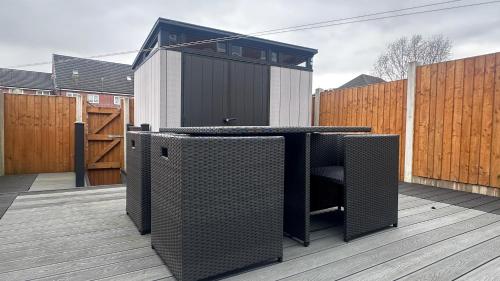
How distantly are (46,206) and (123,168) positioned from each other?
10.5 ft

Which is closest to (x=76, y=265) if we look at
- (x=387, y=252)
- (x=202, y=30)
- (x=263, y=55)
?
(x=387, y=252)

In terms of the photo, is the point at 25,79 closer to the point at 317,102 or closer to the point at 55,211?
the point at 317,102

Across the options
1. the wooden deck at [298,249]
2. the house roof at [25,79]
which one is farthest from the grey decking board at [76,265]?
the house roof at [25,79]

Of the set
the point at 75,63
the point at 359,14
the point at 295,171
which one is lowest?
the point at 295,171

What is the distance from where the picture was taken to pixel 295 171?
72.5 inches

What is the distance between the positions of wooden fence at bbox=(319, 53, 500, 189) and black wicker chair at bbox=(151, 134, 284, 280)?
3.13 meters

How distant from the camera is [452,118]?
3.60 metres

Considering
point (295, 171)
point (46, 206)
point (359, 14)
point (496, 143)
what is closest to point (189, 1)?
point (359, 14)

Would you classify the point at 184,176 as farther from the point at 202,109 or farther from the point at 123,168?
the point at 123,168

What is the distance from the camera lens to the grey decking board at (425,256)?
1445mm

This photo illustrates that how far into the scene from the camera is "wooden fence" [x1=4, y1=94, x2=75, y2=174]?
475cm

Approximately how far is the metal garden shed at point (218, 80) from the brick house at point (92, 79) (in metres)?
17.0

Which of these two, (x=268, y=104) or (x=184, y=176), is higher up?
(x=268, y=104)

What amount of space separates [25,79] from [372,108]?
2750 cm
